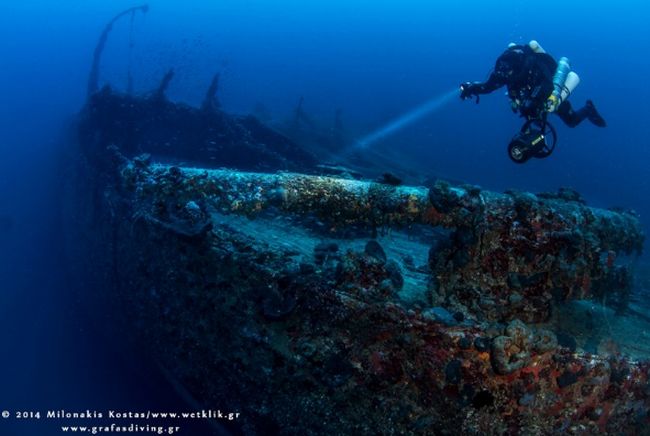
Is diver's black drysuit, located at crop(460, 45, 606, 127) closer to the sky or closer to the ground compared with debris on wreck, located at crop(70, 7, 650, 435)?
closer to the sky

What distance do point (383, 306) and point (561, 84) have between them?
13.7 feet

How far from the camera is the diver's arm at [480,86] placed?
5426 mm

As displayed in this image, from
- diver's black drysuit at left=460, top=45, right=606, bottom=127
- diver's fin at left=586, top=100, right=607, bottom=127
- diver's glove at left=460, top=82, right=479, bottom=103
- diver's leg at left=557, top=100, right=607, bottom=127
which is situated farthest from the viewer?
diver's fin at left=586, top=100, right=607, bottom=127

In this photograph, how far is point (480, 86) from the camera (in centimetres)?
543

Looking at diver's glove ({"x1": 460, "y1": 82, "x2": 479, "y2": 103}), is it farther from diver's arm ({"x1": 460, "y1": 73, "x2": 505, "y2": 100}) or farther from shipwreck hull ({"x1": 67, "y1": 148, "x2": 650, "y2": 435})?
shipwreck hull ({"x1": 67, "y1": 148, "x2": 650, "y2": 435})

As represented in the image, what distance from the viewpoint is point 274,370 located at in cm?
343

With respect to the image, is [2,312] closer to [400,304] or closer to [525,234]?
[400,304]

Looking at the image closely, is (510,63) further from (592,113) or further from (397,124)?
(397,124)

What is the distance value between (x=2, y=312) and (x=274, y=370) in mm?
11402

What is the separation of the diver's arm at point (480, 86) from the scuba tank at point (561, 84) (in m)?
0.66

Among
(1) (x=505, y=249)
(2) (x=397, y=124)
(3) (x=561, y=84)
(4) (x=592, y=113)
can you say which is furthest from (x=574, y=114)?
(2) (x=397, y=124)

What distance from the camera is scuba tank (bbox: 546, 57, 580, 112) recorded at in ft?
16.2

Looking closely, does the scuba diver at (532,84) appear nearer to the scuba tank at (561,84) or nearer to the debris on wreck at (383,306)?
the scuba tank at (561,84)

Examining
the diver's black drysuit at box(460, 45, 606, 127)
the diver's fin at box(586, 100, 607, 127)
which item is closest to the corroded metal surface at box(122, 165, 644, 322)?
the diver's black drysuit at box(460, 45, 606, 127)
